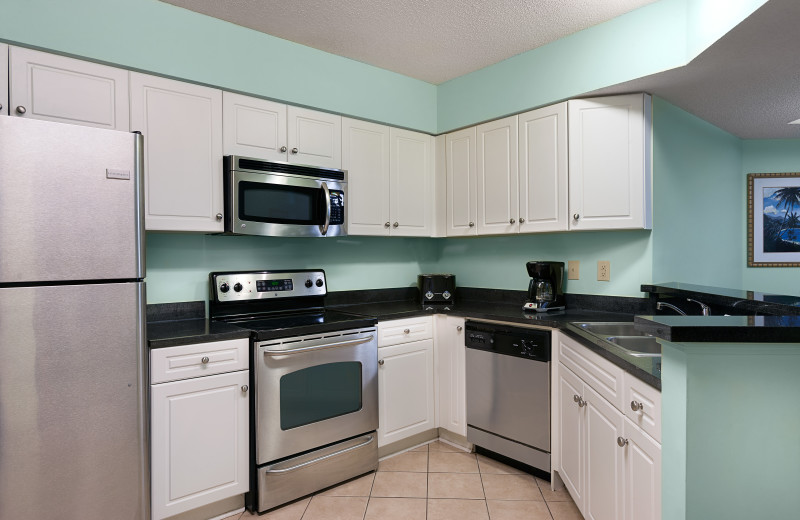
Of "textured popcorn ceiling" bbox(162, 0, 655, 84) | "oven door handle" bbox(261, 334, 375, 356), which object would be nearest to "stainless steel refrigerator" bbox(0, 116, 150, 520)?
"oven door handle" bbox(261, 334, 375, 356)

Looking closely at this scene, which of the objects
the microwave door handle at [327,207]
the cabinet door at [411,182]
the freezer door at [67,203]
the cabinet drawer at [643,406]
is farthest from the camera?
the cabinet door at [411,182]

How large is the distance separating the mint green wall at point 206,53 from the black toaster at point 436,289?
1.13 metres

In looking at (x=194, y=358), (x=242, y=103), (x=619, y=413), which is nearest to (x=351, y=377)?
(x=194, y=358)

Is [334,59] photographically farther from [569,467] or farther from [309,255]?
[569,467]

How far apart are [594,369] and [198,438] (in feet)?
5.75

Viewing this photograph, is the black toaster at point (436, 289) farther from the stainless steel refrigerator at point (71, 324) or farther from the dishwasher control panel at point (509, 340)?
the stainless steel refrigerator at point (71, 324)

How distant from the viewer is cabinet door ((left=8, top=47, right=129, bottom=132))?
1.95 m

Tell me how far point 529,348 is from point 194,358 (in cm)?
169

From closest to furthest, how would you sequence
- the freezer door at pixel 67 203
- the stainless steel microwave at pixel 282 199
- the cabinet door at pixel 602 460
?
the freezer door at pixel 67 203
the cabinet door at pixel 602 460
the stainless steel microwave at pixel 282 199

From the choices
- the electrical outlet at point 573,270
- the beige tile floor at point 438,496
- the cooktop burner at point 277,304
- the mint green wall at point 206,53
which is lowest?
the beige tile floor at point 438,496

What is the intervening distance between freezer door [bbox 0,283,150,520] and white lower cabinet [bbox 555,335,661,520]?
71.0 inches

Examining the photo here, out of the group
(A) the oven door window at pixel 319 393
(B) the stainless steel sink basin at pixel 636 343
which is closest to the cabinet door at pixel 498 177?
(B) the stainless steel sink basin at pixel 636 343

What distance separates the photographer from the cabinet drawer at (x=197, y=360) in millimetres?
2027

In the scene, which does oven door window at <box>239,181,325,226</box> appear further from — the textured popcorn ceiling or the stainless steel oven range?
the textured popcorn ceiling
